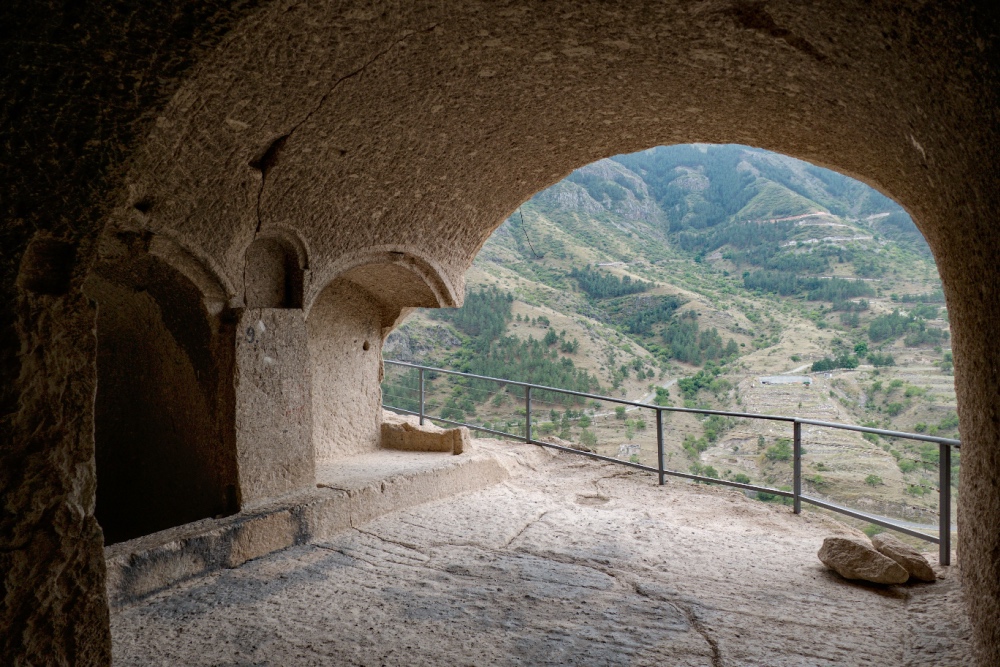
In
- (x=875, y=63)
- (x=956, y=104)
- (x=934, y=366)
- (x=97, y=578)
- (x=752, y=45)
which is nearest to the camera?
(x=97, y=578)

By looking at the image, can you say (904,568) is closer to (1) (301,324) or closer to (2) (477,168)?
(2) (477,168)

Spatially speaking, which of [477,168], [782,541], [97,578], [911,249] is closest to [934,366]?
[911,249]

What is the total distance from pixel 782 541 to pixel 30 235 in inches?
195

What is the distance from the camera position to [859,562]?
4.16 m

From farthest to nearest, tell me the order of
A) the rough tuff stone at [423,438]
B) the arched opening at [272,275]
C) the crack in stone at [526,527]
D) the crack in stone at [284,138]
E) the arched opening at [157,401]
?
1. the rough tuff stone at [423,438]
2. the crack in stone at [526,527]
3. the arched opening at [272,275]
4. the arched opening at [157,401]
5. the crack in stone at [284,138]

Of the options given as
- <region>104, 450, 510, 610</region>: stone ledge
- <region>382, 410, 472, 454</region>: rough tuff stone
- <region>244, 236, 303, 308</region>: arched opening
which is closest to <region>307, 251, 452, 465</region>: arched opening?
<region>382, 410, 472, 454</region>: rough tuff stone

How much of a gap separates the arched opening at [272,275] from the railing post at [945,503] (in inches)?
168

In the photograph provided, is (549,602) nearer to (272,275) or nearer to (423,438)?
(272,275)

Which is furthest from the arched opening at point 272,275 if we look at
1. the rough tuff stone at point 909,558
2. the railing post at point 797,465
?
the rough tuff stone at point 909,558

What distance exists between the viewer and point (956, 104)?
2014mm

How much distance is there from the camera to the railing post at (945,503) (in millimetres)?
4113

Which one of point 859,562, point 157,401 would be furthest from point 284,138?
point 859,562

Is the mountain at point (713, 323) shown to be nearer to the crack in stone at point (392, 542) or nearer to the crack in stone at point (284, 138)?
the crack in stone at point (392, 542)

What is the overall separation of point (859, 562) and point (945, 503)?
2.09 feet
